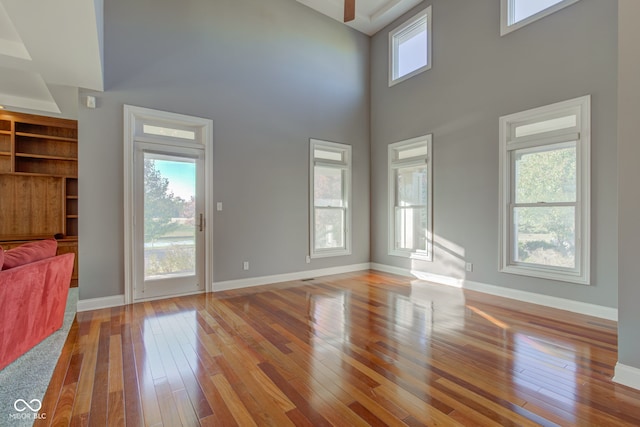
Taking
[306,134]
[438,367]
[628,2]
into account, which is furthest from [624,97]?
[306,134]

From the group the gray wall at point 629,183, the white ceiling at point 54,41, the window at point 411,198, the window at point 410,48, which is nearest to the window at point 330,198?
the window at point 411,198

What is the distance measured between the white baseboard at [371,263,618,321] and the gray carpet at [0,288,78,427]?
4748mm

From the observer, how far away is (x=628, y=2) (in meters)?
Result: 2.07

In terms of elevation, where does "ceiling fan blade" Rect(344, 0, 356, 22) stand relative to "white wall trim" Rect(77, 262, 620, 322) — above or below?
above

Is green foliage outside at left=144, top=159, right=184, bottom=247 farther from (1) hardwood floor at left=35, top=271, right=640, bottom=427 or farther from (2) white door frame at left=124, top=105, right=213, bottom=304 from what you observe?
(1) hardwood floor at left=35, top=271, right=640, bottom=427

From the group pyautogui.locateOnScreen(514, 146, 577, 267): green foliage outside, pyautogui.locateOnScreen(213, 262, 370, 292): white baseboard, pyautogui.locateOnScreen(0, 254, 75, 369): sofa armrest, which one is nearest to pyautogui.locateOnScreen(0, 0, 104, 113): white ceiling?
pyautogui.locateOnScreen(0, 254, 75, 369): sofa armrest

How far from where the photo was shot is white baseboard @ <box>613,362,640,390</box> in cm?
200

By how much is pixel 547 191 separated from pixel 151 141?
202 inches

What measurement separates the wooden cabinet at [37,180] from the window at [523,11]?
22.8 ft

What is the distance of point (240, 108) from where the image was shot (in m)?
4.73

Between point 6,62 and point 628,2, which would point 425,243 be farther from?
point 6,62

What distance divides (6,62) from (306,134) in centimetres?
376

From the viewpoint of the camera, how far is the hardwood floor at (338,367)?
5.71ft

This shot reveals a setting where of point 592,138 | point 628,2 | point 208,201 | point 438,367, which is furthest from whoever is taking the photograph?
point 208,201
